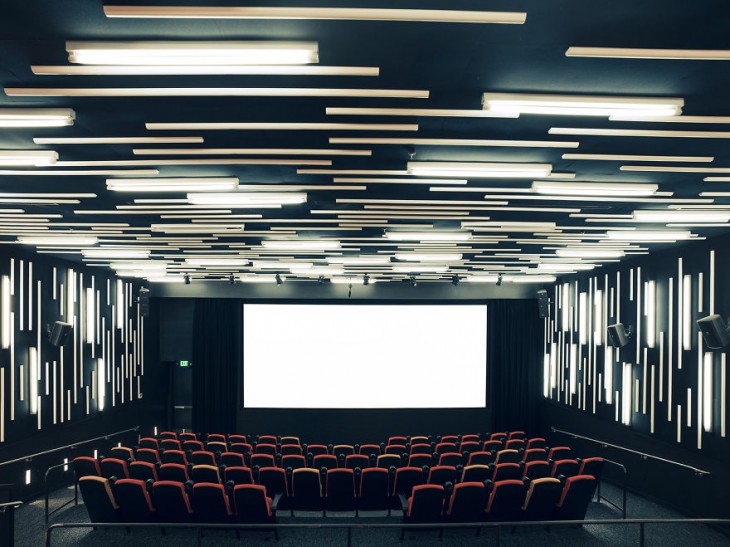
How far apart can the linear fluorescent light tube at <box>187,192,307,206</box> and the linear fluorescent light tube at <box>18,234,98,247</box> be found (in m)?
3.80

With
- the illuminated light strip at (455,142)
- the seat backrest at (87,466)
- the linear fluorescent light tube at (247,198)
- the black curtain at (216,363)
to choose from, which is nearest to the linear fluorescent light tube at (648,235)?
the illuminated light strip at (455,142)

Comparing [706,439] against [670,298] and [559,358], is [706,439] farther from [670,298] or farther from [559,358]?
[559,358]

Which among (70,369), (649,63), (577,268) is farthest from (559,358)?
(649,63)

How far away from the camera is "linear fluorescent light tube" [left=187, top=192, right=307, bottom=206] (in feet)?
18.9

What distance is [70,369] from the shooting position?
11984mm

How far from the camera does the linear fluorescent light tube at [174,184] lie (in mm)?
5207

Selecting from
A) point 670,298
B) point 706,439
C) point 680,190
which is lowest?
point 706,439

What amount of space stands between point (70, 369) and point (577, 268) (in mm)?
10446

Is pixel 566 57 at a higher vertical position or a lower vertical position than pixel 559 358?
higher

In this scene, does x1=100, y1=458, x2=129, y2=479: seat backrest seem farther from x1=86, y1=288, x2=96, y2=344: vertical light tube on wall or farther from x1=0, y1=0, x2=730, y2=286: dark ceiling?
x1=0, y1=0, x2=730, y2=286: dark ceiling

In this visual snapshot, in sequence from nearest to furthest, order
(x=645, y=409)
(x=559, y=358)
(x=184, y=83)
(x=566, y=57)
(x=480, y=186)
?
(x=566, y=57) → (x=184, y=83) → (x=480, y=186) → (x=645, y=409) → (x=559, y=358)

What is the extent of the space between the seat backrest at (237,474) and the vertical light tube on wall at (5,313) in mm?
4070

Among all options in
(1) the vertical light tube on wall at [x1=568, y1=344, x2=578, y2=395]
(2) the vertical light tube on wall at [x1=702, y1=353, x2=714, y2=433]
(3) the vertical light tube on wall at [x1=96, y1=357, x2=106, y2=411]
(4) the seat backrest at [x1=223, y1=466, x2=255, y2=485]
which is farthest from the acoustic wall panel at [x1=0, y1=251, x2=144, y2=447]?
(1) the vertical light tube on wall at [x1=568, y1=344, x2=578, y2=395]

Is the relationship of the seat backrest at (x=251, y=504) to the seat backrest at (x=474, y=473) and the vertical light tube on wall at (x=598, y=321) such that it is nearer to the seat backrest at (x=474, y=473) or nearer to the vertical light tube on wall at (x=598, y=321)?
the seat backrest at (x=474, y=473)
